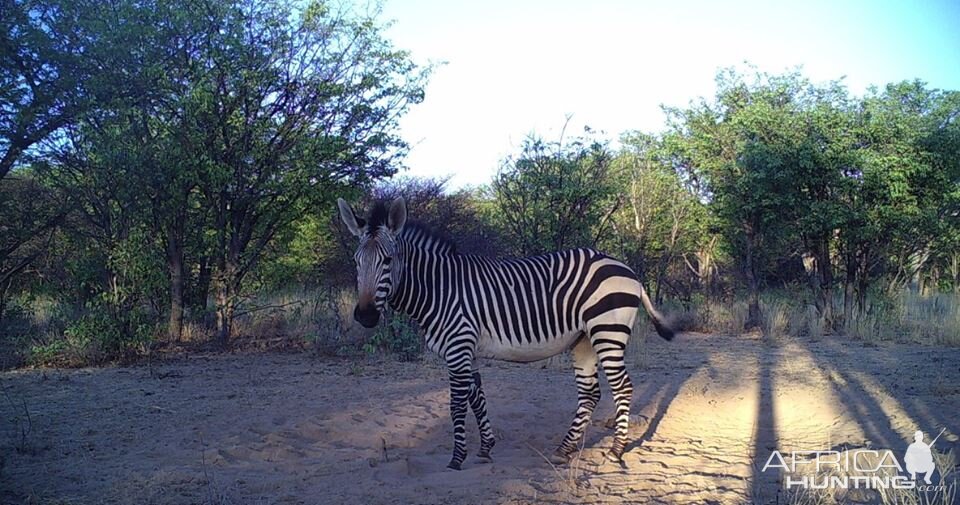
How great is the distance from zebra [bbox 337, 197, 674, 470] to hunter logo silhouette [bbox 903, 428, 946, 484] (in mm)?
2485

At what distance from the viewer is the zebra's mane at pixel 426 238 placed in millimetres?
7090

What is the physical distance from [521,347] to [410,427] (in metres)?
1.91

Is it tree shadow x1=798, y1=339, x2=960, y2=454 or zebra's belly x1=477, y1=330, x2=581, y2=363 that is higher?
zebra's belly x1=477, y1=330, x2=581, y2=363

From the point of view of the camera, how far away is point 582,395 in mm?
7344

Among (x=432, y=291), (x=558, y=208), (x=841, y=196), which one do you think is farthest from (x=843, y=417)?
(x=841, y=196)

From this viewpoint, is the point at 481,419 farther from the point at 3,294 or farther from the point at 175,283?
the point at 3,294

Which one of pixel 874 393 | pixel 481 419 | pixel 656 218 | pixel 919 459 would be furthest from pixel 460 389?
pixel 656 218

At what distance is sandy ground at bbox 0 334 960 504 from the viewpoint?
19.0 ft

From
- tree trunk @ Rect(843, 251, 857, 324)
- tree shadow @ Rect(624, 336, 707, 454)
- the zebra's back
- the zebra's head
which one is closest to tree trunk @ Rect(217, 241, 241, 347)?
the zebra's head

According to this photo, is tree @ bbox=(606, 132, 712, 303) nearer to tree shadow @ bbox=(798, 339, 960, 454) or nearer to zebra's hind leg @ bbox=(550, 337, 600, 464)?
tree shadow @ bbox=(798, 339, 960, 454)

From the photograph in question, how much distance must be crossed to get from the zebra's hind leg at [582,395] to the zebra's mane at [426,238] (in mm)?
1789

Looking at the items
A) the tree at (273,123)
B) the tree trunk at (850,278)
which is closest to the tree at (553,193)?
the tree at (273,123)

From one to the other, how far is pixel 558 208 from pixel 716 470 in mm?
8729

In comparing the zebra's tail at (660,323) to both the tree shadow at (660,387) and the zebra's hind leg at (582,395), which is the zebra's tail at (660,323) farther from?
the tree shadow at (660,387)
